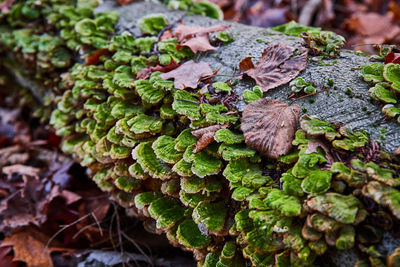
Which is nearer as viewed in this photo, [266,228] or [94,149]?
[266,228]

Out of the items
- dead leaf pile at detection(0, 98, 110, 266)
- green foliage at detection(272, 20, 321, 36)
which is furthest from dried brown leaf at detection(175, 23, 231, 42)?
dead leaf pile at detection(0, 98, 110, 266)

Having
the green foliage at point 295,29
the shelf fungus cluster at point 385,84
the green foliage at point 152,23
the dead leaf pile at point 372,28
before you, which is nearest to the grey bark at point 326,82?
the shelf fungus cluster at point 385,84

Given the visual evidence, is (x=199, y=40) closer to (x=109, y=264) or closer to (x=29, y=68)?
(x=109, y=264)

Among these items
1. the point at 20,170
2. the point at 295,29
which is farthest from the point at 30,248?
the point at 295,29

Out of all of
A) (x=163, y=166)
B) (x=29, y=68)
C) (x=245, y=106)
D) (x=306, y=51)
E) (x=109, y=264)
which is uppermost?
(x=306, y=51)

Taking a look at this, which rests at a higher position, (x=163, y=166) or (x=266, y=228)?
(x=266, y=228)

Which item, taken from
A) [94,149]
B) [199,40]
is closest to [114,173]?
[94,149]

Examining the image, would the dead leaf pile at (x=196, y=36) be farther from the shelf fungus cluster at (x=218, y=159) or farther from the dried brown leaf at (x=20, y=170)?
the dried brown leaf at (x=20, y=170)

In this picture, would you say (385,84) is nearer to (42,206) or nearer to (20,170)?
(42,206)
